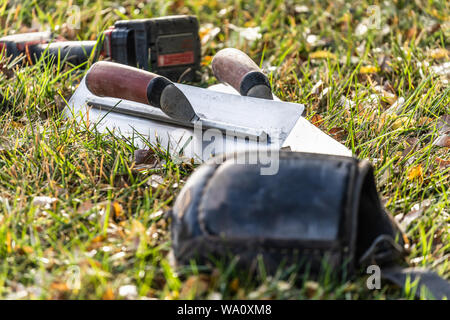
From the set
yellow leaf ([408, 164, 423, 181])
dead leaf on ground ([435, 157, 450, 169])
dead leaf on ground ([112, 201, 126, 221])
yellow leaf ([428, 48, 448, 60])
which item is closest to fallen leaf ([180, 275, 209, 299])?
dead leaf on ground ([112, 201, 126, 221])

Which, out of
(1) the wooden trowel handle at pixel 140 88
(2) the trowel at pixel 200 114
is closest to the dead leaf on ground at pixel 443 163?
(2) the trowel at pixel 200 114

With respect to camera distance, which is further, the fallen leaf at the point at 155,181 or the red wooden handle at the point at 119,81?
the red wooden handle at the point at 119,81

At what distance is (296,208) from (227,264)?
0.23 metres

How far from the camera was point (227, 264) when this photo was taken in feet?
5.18

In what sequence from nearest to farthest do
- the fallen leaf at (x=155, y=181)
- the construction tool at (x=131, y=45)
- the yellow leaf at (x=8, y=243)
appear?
the yellow leaf at (x=8, y=243), the fallen leaf at (x=155, y=181), the construction tool at (x=131, y=45)

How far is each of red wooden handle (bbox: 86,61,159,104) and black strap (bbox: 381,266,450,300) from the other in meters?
1.05

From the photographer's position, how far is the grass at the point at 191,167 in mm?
1624

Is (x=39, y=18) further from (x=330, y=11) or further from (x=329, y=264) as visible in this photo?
(x=329, y=264)

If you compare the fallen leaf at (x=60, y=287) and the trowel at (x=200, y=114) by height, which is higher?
the trowel at (x=200, y=114)

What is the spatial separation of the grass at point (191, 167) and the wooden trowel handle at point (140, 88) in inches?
6.9

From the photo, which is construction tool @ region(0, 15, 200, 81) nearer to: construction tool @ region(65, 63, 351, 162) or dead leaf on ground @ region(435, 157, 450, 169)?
construction tool @ region(65, 63, 351, 162)

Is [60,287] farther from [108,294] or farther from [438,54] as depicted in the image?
[438,54]

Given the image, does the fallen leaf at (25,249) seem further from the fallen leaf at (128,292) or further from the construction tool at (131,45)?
the construction tool at (131,45)

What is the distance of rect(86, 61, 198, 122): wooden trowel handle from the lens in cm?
219
